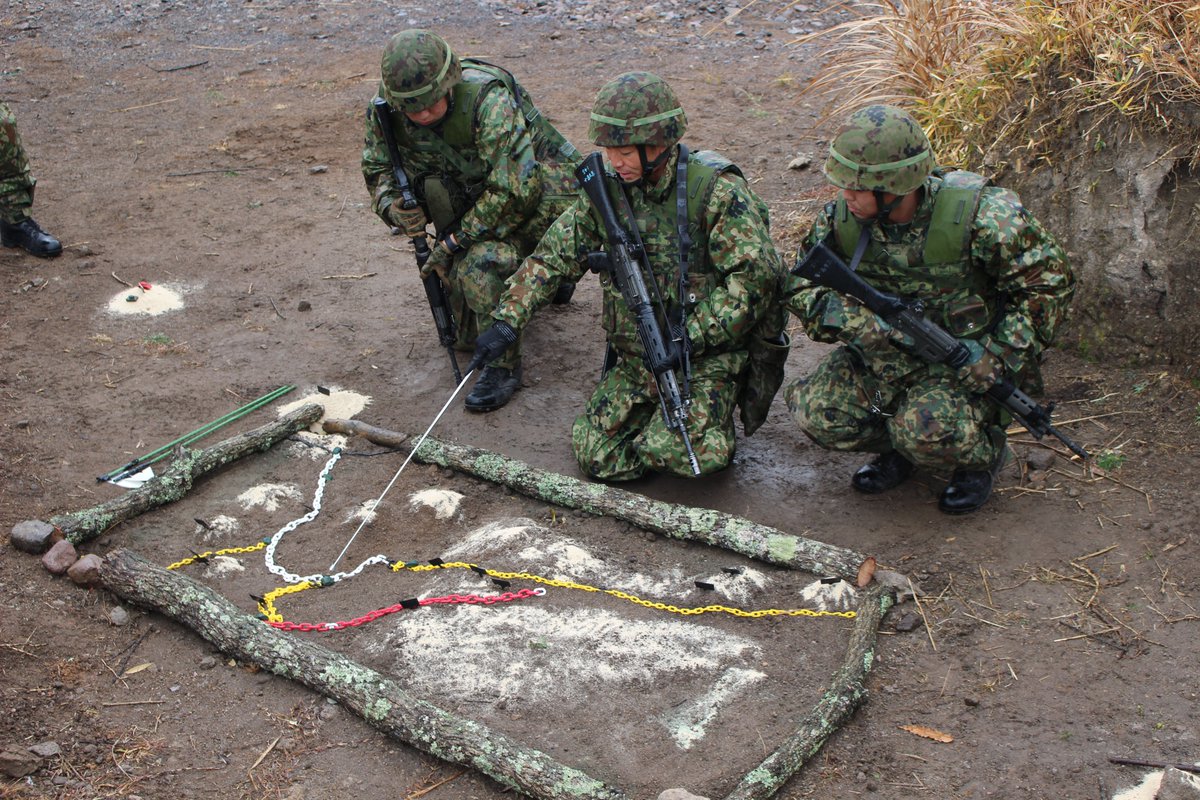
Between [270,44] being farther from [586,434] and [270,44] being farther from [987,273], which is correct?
[987,273]

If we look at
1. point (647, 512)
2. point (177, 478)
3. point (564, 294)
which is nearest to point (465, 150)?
point (564, 294)

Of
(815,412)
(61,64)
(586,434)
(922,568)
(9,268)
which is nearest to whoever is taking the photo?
(922,568)

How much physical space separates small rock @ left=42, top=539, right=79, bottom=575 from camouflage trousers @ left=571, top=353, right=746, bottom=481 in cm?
222

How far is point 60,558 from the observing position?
4.58 m

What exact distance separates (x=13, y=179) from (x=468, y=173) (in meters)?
3.53

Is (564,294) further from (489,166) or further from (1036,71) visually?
(1036,71)

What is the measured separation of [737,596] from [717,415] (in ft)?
3.50

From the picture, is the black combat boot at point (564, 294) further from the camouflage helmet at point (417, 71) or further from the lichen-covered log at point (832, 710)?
the lichen-covered log at point (832, 710)

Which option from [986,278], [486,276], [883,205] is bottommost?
[486,276]

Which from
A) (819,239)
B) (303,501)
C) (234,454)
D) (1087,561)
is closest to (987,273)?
(819,239)

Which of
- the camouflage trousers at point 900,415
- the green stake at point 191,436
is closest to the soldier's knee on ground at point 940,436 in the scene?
the camouflage trousers at point 900,415

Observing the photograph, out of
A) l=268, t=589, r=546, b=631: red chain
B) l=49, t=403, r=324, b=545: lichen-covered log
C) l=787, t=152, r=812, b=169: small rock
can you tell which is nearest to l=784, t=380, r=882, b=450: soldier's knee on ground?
l=268, t=589, r=546, b=631: red chain

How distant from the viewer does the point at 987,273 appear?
470 centimetres

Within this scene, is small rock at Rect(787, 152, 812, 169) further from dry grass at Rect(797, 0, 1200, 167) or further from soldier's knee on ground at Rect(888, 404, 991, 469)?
soldier's knee on ground at Rect(888, 404, 991, 469)
